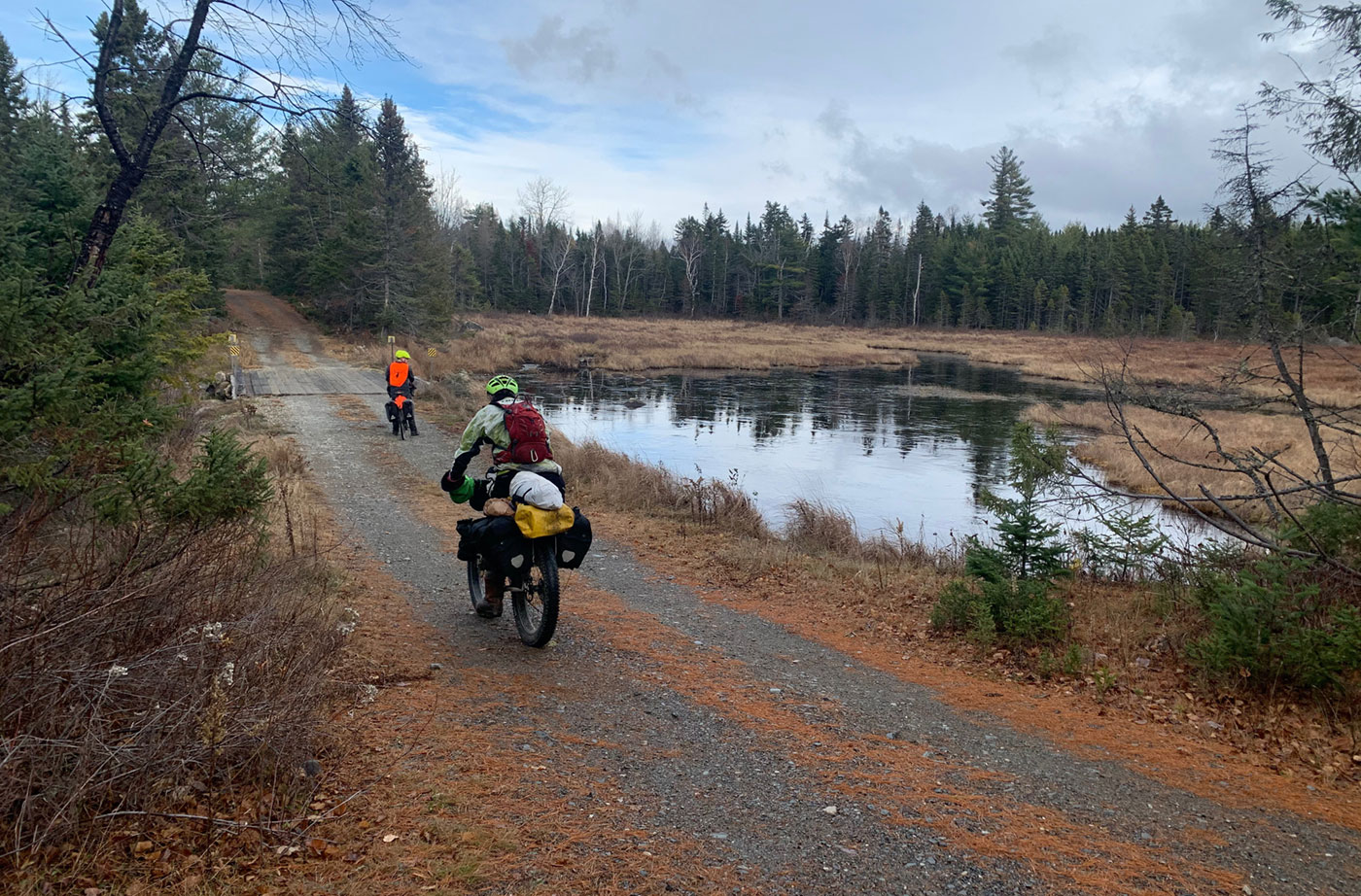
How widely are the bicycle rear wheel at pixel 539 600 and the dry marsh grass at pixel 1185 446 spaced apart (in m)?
10.6

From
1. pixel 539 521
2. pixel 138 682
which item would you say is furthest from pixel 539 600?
pixel 138 682

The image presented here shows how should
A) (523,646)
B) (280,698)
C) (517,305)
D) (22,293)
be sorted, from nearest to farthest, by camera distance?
(280,698), (22,293), (523,646), (517,305)

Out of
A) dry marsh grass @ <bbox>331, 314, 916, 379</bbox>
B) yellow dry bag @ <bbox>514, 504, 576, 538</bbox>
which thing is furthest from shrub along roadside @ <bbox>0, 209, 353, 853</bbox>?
dry marsh grass @ <bbox>331, 314, 916, 379</bbox>

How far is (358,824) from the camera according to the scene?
3336 mm

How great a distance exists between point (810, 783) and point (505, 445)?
3137 mm

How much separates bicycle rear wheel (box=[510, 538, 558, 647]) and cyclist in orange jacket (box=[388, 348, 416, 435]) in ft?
36.1

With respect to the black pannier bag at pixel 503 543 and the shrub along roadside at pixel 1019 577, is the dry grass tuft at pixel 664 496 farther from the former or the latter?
the black pannier bag at pixel 503 543

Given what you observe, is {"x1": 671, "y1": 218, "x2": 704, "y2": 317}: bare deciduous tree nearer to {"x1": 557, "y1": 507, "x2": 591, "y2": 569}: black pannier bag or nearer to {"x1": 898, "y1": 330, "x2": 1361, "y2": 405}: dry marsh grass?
{"x1": 898, "y1": 330, "x2": 1361, "y2": 405}: dry marsh grass

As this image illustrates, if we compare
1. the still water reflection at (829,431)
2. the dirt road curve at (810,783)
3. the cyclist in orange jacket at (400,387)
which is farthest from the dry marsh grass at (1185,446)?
the cyclist in orange jacket at (400,387)

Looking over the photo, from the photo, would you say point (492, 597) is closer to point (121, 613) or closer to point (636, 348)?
point (121, 613)

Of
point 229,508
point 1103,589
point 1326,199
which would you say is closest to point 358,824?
point 229,508

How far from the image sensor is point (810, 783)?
13.4 feet

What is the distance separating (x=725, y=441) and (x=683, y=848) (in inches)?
770

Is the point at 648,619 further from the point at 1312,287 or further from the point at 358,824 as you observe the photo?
the point at 1312,287
